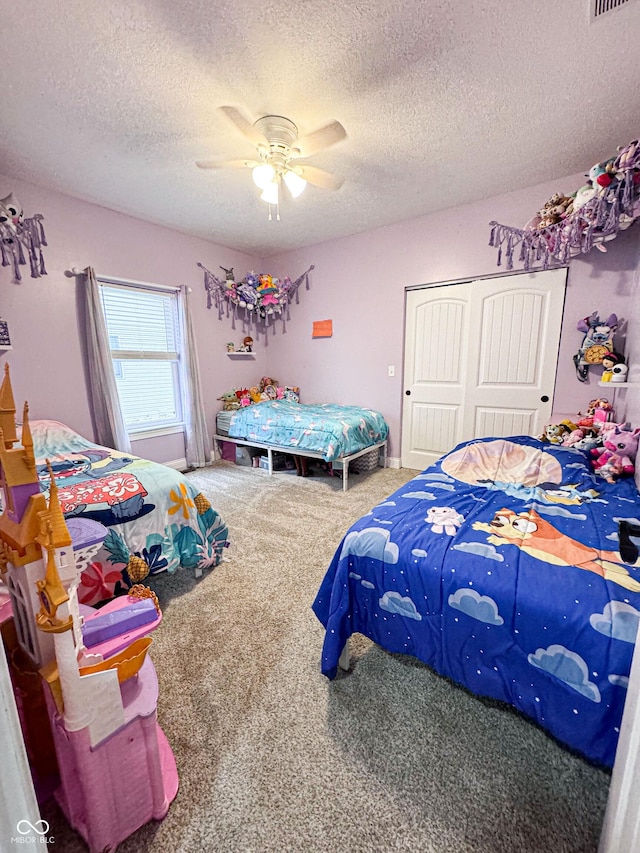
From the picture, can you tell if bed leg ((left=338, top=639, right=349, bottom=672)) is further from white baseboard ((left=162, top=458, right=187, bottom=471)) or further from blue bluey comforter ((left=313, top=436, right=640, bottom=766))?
white baseboard ((left=162, top=458, right=187, bottom=471))

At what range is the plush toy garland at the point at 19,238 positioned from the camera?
252 cm

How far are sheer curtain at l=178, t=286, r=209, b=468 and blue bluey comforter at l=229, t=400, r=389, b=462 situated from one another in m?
0.38

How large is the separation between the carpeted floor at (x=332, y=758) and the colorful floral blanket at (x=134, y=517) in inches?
13.2

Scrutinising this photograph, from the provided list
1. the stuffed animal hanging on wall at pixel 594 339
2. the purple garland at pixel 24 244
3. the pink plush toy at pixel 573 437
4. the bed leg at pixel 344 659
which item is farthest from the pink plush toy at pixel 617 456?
the purple garland at pixel 24 244

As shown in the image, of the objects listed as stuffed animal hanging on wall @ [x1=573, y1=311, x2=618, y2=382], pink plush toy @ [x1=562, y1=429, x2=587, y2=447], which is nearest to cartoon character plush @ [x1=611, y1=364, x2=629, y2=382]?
stuffed animal hanging on wall @ [x1=573, y1=311, x2=618, y2=382]

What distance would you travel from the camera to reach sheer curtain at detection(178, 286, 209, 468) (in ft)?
12.8

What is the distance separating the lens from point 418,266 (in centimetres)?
363

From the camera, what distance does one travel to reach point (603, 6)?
4.62ft

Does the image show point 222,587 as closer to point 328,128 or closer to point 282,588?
point 282,588

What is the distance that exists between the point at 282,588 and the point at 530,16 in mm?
2971

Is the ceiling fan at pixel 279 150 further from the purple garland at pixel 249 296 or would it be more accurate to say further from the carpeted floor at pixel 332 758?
the carpeted floor at pixel 332 758

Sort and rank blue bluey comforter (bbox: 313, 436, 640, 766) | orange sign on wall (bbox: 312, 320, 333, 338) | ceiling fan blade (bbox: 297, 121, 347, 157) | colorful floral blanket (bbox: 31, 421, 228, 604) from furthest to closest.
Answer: orange sign on wall (bbox: 312, 320, 333, 338)
ceiling fan blade (bbox: 297, 121, 347, 157)
colorful floral blanket (bbox: 31, 421, 228, 604)
blue bluey comforter (bbox: 313, 436, 640, 766)

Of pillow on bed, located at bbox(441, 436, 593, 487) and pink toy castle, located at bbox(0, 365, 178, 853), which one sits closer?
pink toy castle, located at bbox(0, 365, 178, 853)

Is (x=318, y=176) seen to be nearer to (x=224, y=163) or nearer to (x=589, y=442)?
(x=224, y=163)
